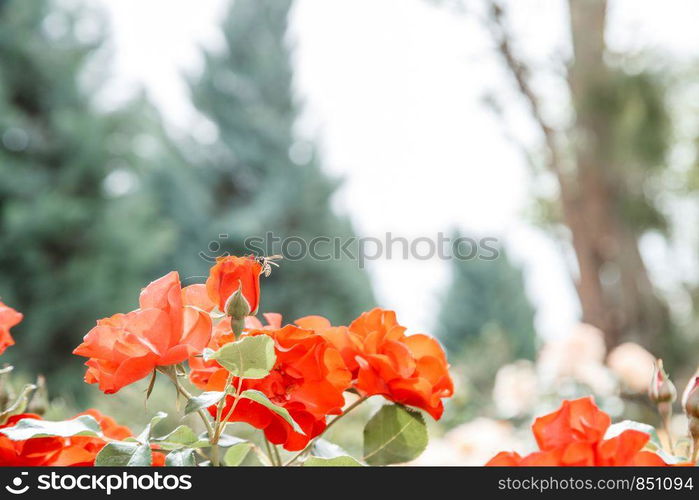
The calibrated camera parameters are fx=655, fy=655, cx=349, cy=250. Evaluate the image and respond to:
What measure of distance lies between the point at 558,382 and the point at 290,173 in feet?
19.5

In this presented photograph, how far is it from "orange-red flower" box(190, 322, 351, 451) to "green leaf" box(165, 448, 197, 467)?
0.08ft

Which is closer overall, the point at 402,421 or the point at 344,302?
the point at 402,421

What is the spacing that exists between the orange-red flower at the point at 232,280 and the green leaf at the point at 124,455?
8 cm

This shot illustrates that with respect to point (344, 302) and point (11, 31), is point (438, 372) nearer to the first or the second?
point (11, 31)

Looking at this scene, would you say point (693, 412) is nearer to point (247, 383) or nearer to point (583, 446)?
point (583, 446)

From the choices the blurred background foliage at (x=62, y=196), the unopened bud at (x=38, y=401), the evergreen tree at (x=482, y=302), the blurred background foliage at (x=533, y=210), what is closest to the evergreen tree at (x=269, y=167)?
the blurred background foliage at (x=533, y=210)

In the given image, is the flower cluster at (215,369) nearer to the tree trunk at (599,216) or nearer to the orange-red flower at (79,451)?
the orange-red flower at (79,451)

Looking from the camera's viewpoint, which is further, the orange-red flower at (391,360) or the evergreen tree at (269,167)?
the evergreen tree at (269,167)

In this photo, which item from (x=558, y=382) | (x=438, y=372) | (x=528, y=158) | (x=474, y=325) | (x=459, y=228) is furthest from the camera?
(x=474, y=325)

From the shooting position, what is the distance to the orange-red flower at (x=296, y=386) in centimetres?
33

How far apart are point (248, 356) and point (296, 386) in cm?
5

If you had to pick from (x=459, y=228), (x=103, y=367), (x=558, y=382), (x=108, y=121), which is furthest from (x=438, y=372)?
(x=459, y=228)

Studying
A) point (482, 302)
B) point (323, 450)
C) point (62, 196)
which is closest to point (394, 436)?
point (323, 450)

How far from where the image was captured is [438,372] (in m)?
0.38
